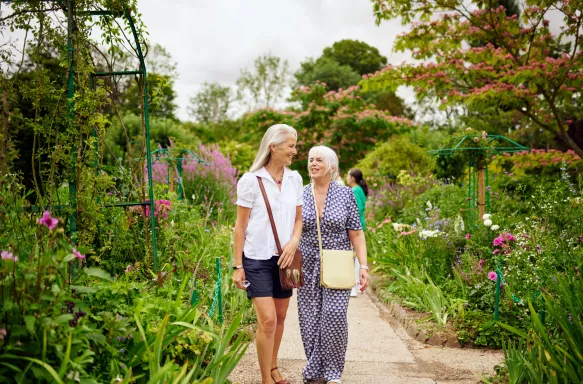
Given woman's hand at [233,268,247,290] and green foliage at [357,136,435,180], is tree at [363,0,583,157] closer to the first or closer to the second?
green foliage at [357,136,435,180]

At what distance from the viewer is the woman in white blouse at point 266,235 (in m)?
3.58

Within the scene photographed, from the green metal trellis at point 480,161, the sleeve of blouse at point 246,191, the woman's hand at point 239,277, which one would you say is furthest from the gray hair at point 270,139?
the green metal trellis at point 480,161

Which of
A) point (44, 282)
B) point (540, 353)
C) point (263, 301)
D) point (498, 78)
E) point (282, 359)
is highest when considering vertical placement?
point (498, 78)

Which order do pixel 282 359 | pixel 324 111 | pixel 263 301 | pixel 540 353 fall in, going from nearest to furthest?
1. pixel 540 353
2. pixel 263 301
3. pixel 282 359
4. pixel 324 111

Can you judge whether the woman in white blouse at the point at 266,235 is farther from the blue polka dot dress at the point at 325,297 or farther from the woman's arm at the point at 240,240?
the blue polka dot dress at the point at 325,297

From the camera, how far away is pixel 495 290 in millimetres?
5301

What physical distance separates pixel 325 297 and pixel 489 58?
256 inches

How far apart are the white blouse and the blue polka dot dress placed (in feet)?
1.82

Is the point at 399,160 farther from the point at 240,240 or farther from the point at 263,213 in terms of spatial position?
the point at 240,240

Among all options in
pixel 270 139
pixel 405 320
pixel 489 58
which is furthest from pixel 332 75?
pixel 270 139

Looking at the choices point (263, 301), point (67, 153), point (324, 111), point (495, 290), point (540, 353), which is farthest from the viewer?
point (324, 111)

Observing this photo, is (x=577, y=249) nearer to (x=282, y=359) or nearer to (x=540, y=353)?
(x=540, y=353)

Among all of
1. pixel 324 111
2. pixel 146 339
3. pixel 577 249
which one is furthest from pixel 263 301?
pixel 324 111

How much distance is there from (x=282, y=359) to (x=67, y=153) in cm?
235
